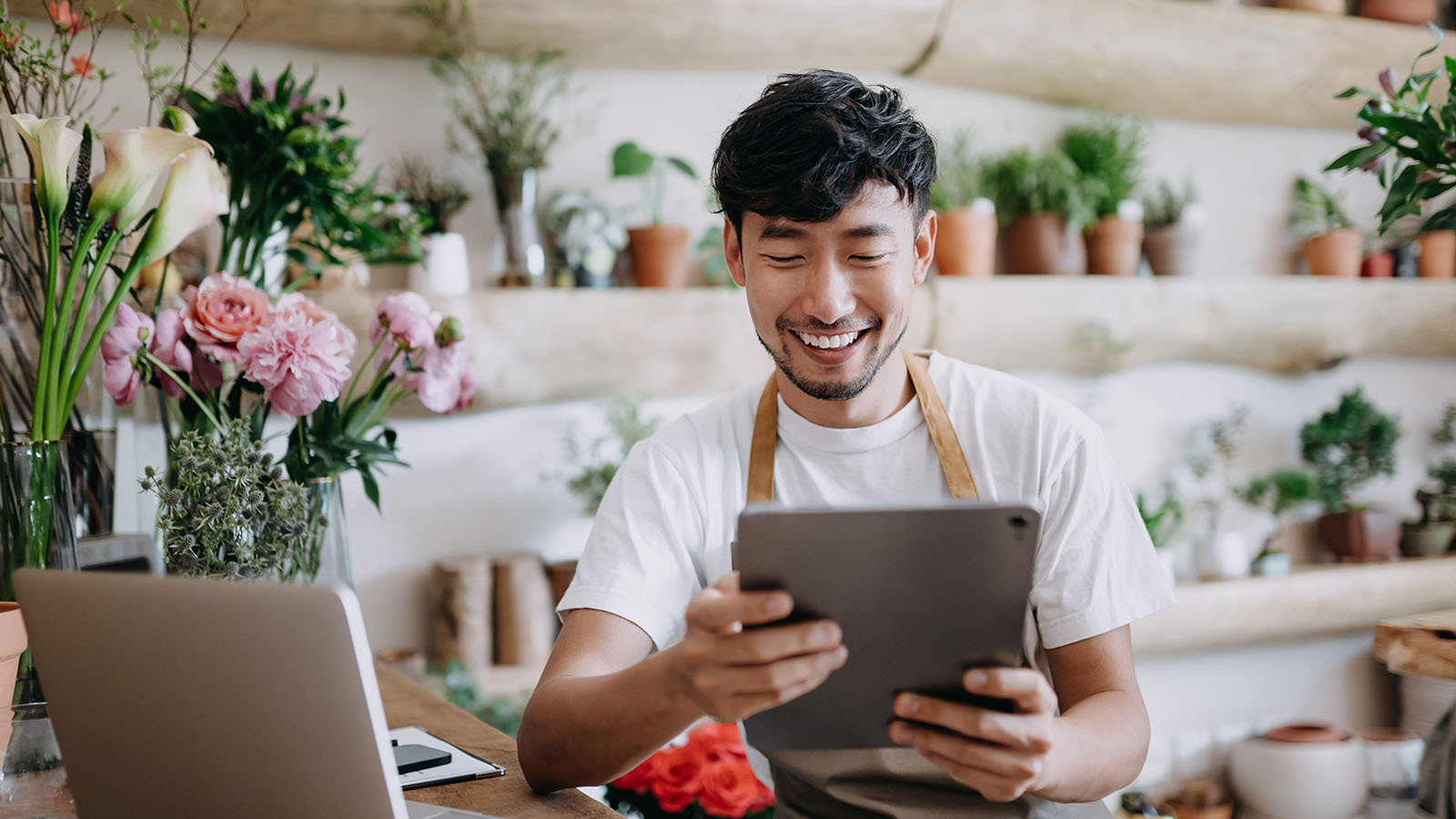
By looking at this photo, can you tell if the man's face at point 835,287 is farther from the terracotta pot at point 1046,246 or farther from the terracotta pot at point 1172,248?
the terracotta pot at point 1172,248

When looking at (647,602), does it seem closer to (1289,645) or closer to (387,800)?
(387,800)

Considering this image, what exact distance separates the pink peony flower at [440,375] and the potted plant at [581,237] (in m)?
1.08

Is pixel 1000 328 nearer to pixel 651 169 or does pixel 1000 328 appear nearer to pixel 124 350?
pixel 651 169

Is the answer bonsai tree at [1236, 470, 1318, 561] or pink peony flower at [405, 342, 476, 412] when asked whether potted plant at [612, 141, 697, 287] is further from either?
bonsai tree at [1236, 470, 1318, 561]

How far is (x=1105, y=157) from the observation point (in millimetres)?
3250

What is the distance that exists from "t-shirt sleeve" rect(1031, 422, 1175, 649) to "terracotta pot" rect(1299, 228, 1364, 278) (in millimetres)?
2715

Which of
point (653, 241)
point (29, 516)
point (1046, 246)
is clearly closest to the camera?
point (29, 516)

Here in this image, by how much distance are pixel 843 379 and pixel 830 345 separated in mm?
49

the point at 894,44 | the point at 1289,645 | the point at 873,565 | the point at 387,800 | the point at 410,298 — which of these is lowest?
the point at 1289,645

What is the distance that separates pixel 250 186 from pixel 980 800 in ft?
4.44

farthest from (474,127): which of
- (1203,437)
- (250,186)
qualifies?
(1203,437)

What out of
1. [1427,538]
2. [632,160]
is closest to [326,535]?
[632,160]

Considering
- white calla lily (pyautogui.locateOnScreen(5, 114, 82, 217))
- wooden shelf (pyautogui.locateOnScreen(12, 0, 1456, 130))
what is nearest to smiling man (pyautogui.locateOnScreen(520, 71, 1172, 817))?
white calla lily (pyautogui.locateOnScreen(5, 114, 82, 217))

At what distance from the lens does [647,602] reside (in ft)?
4.30
